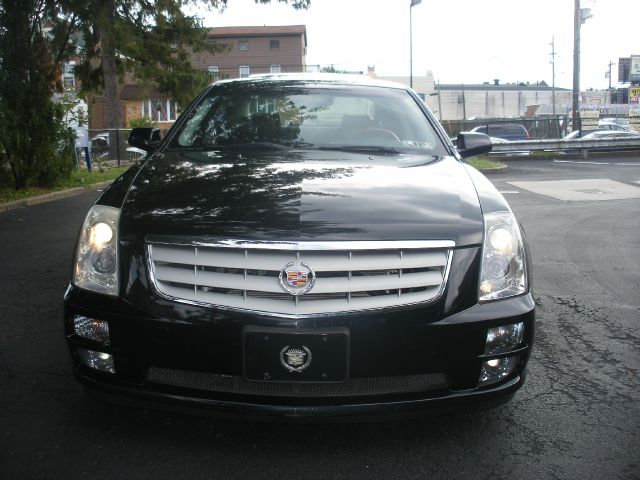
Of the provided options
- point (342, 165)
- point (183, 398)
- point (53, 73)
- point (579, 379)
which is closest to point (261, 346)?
point (183, 398)

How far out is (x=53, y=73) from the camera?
12.8 metres

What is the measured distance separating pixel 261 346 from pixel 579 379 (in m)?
1.86

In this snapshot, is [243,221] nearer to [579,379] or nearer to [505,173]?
[579,379]

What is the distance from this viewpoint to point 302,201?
8.48 feet

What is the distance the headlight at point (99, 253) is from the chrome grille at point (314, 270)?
0.20 m

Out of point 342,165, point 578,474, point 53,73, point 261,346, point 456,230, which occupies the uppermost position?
point 53,73

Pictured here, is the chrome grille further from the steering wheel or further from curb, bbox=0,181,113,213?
curb, bbox=0,181,113,213

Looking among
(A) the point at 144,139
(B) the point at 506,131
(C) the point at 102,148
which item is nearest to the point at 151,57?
(C) the point at 102,148

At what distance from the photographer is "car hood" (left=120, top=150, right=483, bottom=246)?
2.38 meters

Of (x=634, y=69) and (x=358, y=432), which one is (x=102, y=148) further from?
(x=634, y=69)

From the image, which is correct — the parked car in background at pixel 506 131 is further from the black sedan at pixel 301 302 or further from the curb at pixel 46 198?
the black sedan at pixel 301 302

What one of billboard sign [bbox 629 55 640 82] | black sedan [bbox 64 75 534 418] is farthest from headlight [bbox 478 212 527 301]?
billboard sign [bbox 629 55 640 82]

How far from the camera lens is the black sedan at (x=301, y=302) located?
7.43 feet

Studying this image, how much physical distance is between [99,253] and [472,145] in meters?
2.69
